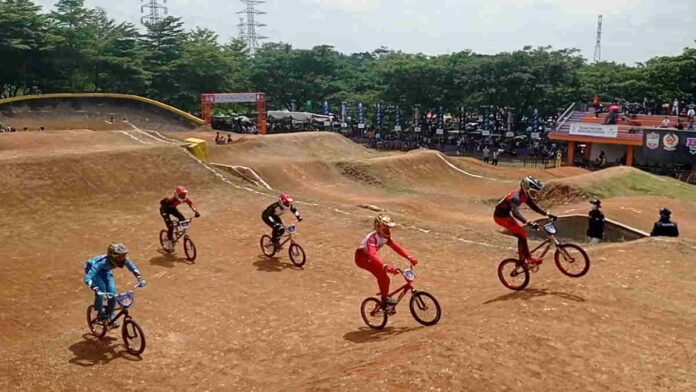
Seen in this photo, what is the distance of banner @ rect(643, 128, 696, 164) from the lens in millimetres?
46250

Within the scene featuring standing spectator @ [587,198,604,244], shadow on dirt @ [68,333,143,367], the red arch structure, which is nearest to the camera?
shadow on dirt @ [68,333,143,367]

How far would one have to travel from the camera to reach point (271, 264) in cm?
1833

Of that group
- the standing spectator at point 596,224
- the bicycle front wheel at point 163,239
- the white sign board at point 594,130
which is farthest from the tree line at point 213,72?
the bicycle front wheel at point 163,239

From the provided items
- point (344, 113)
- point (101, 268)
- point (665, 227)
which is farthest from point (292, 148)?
point (101, 268)

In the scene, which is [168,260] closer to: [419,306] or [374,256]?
[374,256]

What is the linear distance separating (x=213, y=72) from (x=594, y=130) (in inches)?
1783

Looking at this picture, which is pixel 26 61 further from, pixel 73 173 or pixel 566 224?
pixel 566 224

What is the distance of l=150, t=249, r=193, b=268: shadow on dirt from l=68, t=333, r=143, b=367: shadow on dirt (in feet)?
17.7

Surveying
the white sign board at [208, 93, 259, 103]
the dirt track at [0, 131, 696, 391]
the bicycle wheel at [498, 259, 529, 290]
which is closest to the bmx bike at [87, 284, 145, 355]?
the dirt track at [0, 131, 696, 391]

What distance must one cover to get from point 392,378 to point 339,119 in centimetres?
7375

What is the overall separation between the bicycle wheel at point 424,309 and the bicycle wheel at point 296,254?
7002 millimetres

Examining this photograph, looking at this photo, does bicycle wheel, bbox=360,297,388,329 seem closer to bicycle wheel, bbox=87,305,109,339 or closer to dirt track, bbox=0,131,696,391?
dirt track, bbox=0,131,696,391

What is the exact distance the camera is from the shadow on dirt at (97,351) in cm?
A: 1164

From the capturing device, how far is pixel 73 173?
86.1 ft
